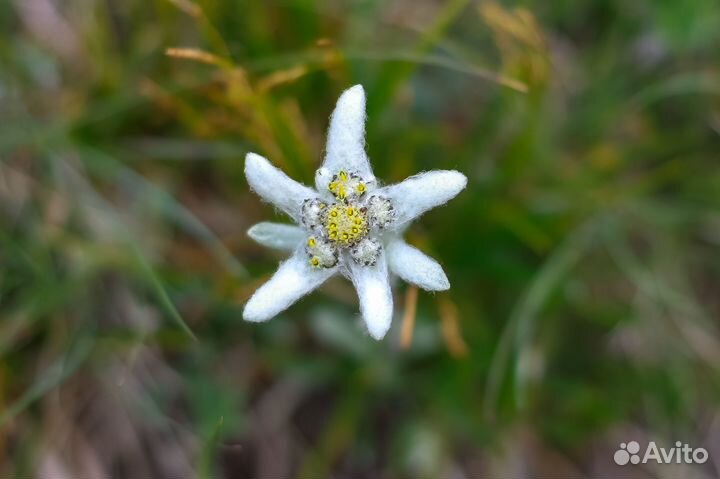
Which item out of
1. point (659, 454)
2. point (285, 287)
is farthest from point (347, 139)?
point (659, 454)

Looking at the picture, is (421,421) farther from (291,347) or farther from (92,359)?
(92,359)

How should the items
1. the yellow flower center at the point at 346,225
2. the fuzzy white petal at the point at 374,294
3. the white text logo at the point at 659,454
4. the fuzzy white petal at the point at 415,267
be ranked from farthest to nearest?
the white text logo at the point at 659,454
the yellow flower center at the point at 346,225
the fuzzy white petal at the point at 415,267
the fuzzy white petal at the point at 374,294

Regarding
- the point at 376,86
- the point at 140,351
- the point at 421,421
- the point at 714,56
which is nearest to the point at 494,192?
the point at 376,86

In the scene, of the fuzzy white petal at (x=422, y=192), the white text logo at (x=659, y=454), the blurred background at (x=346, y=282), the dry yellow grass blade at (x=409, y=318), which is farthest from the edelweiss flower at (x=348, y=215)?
the white text logo at (x=659, y=454)

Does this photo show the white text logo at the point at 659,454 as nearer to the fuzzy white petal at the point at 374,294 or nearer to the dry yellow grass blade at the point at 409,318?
the dry yellow grass blade at the point at 409,318

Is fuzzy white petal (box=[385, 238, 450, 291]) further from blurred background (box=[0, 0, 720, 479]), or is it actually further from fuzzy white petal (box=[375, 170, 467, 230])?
blurred background (box=[0, 0, 720, 479])

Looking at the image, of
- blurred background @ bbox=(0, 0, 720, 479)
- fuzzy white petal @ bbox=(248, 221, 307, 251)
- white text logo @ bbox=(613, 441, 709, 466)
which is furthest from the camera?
white text logo @ bbox=(613, 441, 709, 466)

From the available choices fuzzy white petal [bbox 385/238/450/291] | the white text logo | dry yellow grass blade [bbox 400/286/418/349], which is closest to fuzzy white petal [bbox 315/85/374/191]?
fuzzy white petal [bbox 385/238/450/291]
